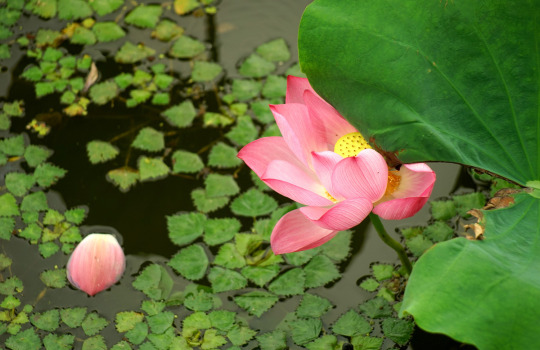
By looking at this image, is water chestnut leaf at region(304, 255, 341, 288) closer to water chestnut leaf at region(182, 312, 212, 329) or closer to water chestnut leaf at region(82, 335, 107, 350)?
water chestnut leaf at region(182, 312, 212, 329)

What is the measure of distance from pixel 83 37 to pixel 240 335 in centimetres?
86

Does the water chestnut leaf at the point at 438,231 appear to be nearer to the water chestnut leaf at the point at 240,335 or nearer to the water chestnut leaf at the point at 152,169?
the water chestnut leaf at the point at 240,335

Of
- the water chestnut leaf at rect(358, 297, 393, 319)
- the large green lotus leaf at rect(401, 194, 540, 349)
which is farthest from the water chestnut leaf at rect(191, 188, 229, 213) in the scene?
the large green lotus leaf at rect(401, 194, 540, 349)

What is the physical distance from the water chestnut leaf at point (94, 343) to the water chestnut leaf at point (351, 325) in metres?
0.40

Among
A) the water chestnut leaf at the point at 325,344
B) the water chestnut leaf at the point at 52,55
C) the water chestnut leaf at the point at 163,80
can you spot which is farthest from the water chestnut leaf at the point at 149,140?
the water chestnut leaf at the point at 325,344

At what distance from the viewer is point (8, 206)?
125 centimetres

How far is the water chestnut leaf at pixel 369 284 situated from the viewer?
109 centimetres

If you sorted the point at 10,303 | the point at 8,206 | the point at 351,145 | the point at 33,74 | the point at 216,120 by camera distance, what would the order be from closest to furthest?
1. the point at 351,145
2. the point at 10,303
3. the point at 8,206
4. the point at 216,120
5. the point at 33,74

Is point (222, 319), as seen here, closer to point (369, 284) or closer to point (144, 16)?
point (369, 284)

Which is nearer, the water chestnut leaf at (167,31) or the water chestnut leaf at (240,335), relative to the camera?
the water chestnut leaf at (240,335)

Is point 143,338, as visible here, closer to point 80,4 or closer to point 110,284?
point 110,284

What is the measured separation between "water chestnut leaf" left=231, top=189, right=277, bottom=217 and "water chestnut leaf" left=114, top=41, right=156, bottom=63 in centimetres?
47

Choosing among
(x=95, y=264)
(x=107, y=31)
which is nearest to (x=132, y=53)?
(x=107, y=31)

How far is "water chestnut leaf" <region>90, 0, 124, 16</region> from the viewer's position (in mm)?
1547
